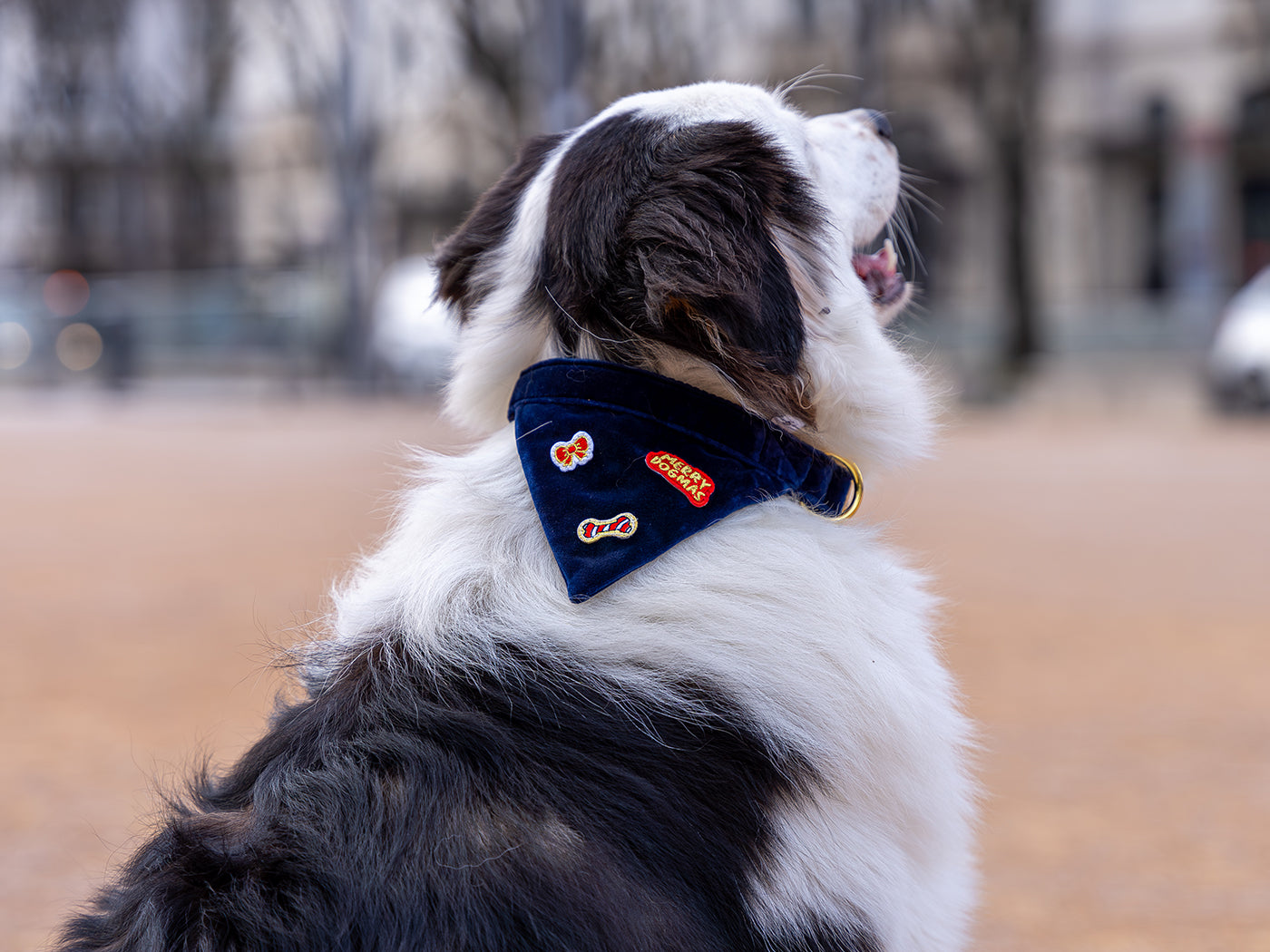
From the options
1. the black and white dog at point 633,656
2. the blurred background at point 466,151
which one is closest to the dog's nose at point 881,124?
the black and white dog at point 633,656

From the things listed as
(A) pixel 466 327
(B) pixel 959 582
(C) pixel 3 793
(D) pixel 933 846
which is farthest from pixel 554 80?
(D) pixel 933 846

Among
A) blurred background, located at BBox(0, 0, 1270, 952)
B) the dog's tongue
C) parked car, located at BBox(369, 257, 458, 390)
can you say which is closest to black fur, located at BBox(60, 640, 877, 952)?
blurred background, located at BBox(0, 0, 1270, 952)

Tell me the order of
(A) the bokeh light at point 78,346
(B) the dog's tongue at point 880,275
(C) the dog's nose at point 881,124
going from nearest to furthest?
(B) the dog's tongue at point 880,275
(C) the dog's nose at point 881,124
(A) the bokeh light at point 78,346

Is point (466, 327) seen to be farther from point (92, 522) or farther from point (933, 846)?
point (92, 522)

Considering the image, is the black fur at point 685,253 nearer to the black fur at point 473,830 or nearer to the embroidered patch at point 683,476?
the embroidered patch at point 683,476

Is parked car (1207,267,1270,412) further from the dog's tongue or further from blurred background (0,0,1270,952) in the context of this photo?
the dog's tongue

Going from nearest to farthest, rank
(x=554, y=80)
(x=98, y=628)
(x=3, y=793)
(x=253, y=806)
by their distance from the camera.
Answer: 1. (x=253, y=806)
2. (x=3, y=793)
3. (x=98, y=628)
4. (x=554, y=80)

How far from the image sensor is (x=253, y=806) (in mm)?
1855

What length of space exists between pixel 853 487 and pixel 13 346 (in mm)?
28661

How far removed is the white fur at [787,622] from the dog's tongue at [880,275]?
221 millimetres

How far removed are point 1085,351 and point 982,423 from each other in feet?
21.4

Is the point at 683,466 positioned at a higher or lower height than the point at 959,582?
higher

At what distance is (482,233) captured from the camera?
255cm

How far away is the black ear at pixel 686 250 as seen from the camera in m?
2.07
